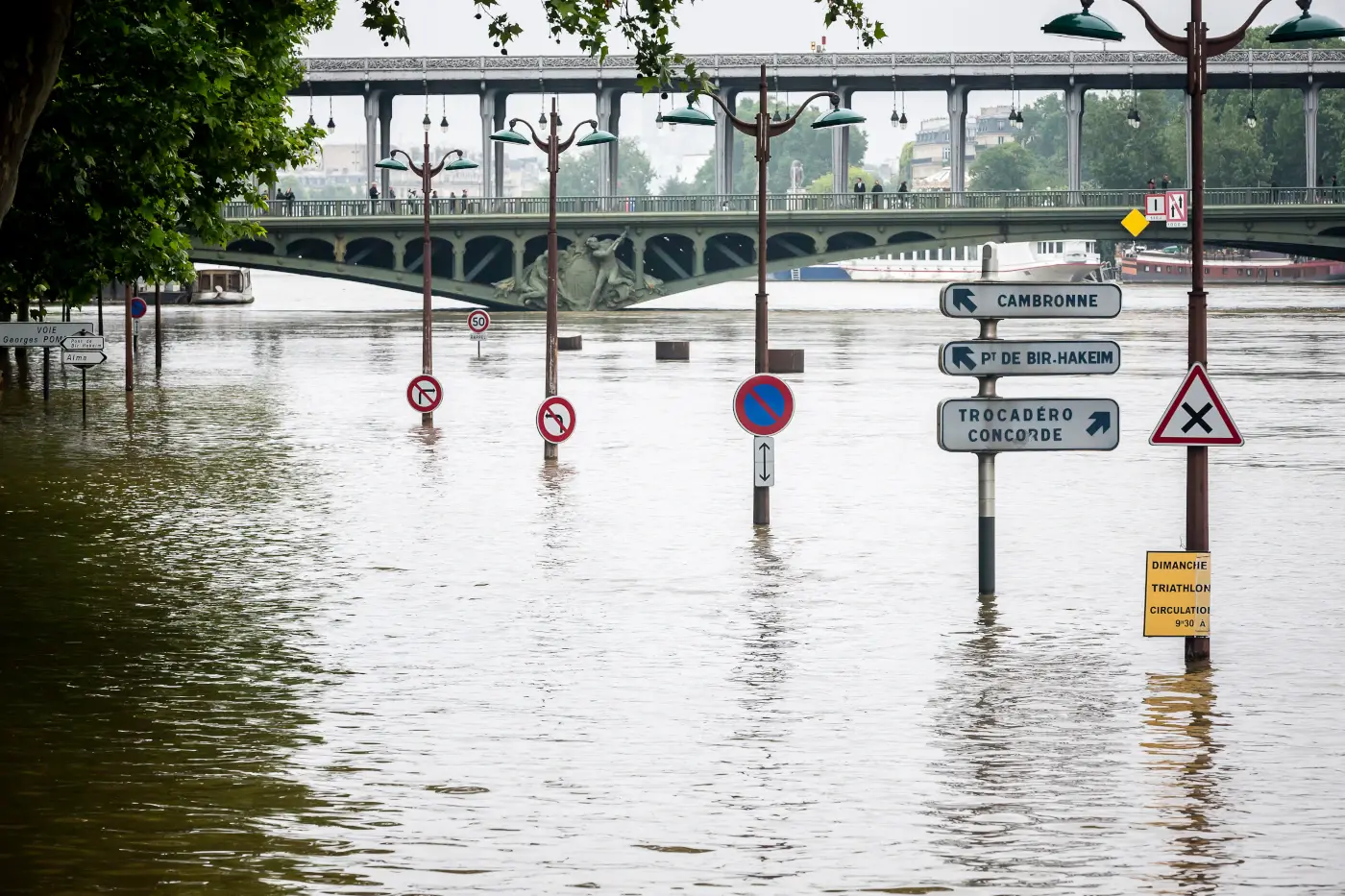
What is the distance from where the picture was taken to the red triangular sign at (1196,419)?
14578 mm

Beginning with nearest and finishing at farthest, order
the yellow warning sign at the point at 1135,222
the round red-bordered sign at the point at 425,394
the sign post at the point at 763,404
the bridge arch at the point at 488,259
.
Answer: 1. the sign post at the point at 763,404
2. the round red-bordered sign at the point at 425,394
3. the yellow warning sign at the point at 1135,222
4. the bridge arch at the point at 488,259

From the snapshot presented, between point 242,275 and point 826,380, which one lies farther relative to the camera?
point 242,275

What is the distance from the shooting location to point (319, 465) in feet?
102

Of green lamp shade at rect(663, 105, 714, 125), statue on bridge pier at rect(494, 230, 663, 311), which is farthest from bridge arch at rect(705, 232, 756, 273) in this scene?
green lamp shade at rect(663, 105, 714, 125)

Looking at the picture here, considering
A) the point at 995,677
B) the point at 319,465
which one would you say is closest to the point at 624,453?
the point at 319,465

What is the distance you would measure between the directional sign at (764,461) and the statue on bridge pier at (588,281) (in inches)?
3342

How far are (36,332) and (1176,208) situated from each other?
248 ft

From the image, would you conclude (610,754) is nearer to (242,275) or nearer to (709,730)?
(709,730)

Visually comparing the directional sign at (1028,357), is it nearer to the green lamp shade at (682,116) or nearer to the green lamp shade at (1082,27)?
the green lamp shade at (1082,27)

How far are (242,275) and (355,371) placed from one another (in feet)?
289

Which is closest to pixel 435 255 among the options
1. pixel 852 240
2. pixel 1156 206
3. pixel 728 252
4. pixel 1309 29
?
pixel 728 252

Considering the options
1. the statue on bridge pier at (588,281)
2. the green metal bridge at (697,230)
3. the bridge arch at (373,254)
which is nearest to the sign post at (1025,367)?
the green metal bridge at (697,230)

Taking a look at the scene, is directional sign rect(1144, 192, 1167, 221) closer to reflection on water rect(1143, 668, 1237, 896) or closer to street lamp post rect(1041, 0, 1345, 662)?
street lamp post rect(1041, 0, 1345, 662)

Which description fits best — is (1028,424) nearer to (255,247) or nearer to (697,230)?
(697,230)
